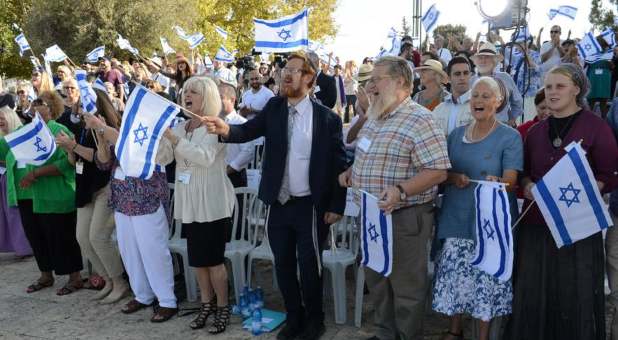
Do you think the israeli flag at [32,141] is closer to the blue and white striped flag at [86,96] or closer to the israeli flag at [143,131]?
the blue and white striped flag at [86,96]

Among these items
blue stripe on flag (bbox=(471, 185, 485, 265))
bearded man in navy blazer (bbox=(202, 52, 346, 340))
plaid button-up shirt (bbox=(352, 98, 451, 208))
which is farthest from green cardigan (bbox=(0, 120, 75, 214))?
blue stripe on flag (bbox=(471, 185, 485, 265))

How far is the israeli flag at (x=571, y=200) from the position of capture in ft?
9.77

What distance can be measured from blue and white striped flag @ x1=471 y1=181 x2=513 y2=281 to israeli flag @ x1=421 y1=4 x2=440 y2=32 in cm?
891

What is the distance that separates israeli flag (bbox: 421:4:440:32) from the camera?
11.4 meters

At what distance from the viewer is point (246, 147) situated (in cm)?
507

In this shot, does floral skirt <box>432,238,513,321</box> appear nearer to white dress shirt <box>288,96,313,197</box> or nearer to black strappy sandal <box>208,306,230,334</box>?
white dress shirt <box>288,96,313,197</box>

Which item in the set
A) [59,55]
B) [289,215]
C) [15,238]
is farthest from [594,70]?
[59,55]

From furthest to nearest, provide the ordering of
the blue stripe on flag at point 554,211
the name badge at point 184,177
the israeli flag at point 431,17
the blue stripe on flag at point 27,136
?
the israeli flag at point 431,17 < the blue stripe on flag at point 27,136 < the name badge at point 184,177 < the blue stripe on flag at point 554,211

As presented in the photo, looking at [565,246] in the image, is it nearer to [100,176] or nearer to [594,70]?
[100,176]

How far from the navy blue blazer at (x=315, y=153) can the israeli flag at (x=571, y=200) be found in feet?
4.32

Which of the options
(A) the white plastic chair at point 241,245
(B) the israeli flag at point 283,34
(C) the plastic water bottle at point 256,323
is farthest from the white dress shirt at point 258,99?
(C) the plastic water bottle at point 256,323

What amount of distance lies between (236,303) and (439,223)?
2.03 m

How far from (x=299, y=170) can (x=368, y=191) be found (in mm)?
567

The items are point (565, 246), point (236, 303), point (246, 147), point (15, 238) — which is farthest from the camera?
point (15, 238)
